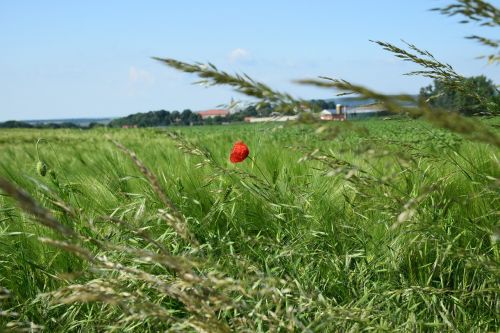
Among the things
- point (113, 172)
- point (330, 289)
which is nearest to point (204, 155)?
point (330, 289)

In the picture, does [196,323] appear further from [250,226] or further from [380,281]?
[250,226]

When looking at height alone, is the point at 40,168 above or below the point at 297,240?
above

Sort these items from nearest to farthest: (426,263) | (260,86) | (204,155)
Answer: (260,86)
(204,155)
(426,263)

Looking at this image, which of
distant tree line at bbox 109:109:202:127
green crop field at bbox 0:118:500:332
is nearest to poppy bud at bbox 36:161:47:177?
green crop field at bbox 0:118:500:332

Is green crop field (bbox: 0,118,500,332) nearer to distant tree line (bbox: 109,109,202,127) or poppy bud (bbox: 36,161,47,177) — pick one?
poppy bud (bbox: 36,161,47,177)

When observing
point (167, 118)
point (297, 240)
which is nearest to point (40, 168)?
point (297, 240)

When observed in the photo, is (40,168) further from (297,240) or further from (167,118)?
(167,118)

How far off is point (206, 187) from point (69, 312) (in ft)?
2.43

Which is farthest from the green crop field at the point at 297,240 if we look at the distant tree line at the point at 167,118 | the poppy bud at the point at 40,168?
the distant tree line at the point at 167,118

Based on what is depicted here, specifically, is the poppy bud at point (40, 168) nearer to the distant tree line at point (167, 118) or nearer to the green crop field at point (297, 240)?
the green crop field at point (297, 240)

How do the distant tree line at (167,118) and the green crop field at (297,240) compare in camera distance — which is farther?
the distant tree line at (167,118)

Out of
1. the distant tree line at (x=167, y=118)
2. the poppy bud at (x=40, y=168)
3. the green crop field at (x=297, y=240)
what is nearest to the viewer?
the green crop field at (x=297, y=240)

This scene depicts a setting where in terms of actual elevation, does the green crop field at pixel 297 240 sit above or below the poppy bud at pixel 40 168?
below

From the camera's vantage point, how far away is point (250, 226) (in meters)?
2.14
